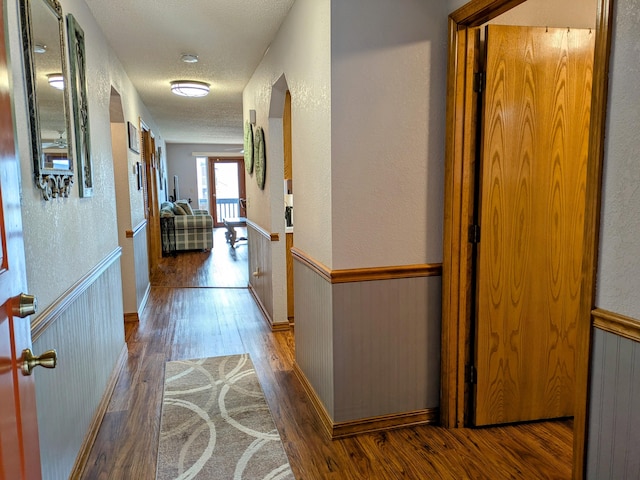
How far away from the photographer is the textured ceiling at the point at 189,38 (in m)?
2.67

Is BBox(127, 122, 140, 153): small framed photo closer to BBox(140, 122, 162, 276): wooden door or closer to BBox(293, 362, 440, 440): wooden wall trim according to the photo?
BBox(140, 122, 162, 276): wooden door

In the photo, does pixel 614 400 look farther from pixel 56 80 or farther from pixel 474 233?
pixel 56 80

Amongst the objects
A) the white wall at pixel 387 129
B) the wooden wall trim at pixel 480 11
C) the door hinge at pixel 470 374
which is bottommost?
the door hinge at pixel 470 374

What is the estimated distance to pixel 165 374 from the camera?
9.68 feet

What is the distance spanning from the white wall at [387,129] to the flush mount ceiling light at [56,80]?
1.19 meters

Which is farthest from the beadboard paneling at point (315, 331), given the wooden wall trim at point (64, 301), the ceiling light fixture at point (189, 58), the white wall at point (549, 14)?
the ceiling light fixture at point (189, 58)

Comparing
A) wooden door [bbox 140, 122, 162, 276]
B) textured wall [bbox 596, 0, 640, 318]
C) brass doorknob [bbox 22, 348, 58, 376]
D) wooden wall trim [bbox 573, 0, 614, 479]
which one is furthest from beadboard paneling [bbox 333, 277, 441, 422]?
wooden door [bbox 140, 122, 162, 276]

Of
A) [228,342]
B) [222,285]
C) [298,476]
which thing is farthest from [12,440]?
[222,285]

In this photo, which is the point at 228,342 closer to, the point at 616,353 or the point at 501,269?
the point at 501,269

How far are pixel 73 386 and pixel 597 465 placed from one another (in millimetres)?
2040

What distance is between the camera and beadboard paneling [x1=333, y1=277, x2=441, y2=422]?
7.07ft

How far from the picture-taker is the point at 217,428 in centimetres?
228

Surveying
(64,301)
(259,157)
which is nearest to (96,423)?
(64,301)

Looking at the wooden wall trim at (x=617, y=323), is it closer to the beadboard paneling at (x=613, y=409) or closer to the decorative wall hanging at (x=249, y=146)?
the beadboard paneling at (x=613, y=409)
